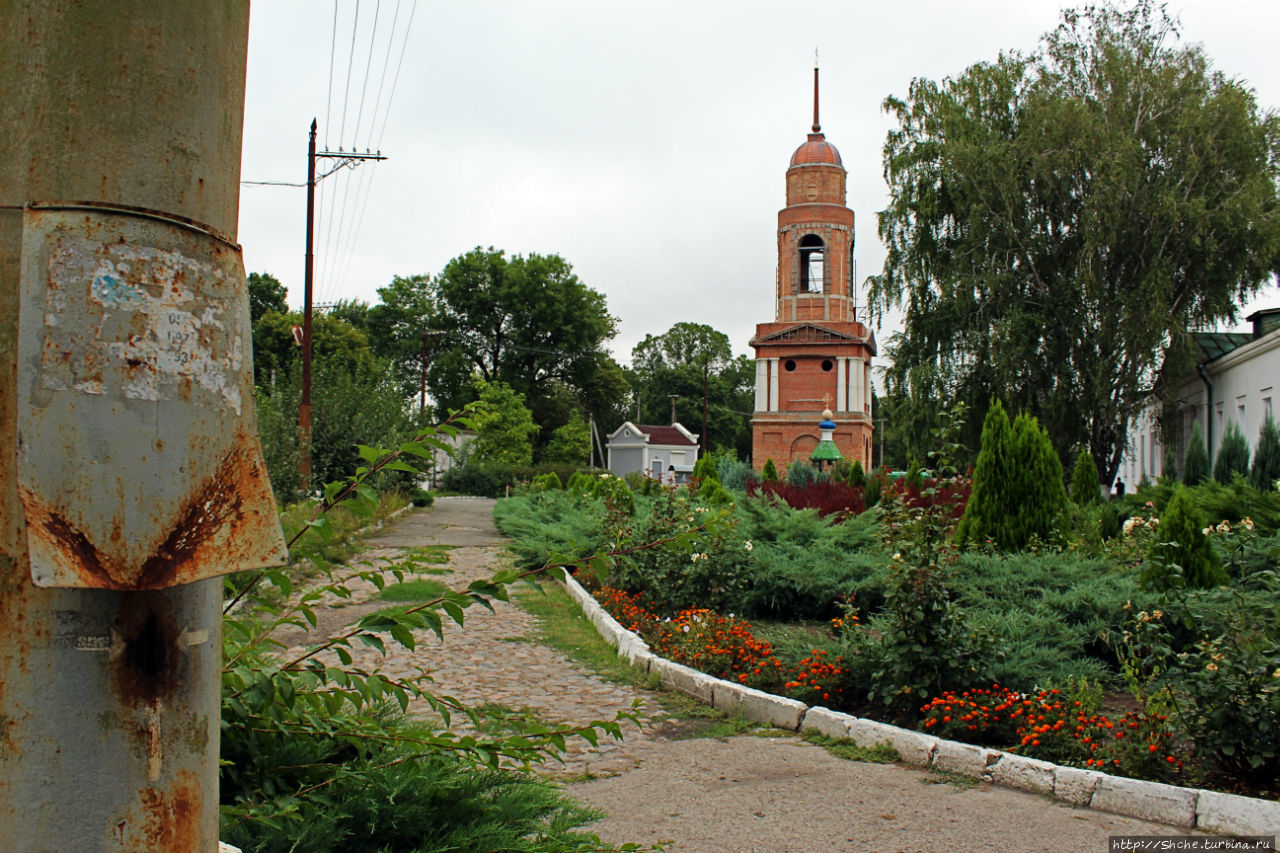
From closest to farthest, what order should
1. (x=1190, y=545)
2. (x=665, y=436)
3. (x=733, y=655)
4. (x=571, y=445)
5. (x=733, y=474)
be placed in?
(x=733, y=655) < (x=1190, y=545) < (x=733, y=474) < (x=571, y=445) < (x=665, y=436)

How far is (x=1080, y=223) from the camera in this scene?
2341 cm

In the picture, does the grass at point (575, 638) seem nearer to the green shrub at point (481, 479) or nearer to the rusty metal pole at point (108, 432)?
the rusty metal pole at point (108, 432)

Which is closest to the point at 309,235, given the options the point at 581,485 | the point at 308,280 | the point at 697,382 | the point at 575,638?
the point at 308,280

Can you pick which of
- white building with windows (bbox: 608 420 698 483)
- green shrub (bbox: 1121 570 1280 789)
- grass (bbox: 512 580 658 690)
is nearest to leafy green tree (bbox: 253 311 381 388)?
white building with windows (bbox: 608 420 698 483)

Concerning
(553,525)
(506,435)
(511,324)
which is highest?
(511,324)

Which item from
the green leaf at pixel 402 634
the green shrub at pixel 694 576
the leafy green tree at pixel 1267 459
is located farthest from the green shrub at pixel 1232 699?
the leafy green tree at pixel 1267 459

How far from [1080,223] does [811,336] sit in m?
19.9

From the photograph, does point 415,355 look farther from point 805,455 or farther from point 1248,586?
point 1248,586

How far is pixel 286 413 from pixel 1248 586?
55.5ft

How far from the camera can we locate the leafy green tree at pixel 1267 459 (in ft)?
54.0

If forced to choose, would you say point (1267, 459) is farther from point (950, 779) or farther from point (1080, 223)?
point (950, 779)

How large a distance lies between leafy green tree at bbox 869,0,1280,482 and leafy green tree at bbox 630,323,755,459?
5474 cm

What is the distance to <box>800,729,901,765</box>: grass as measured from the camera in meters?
5.08

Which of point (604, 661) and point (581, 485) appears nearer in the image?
point (604, 661)
